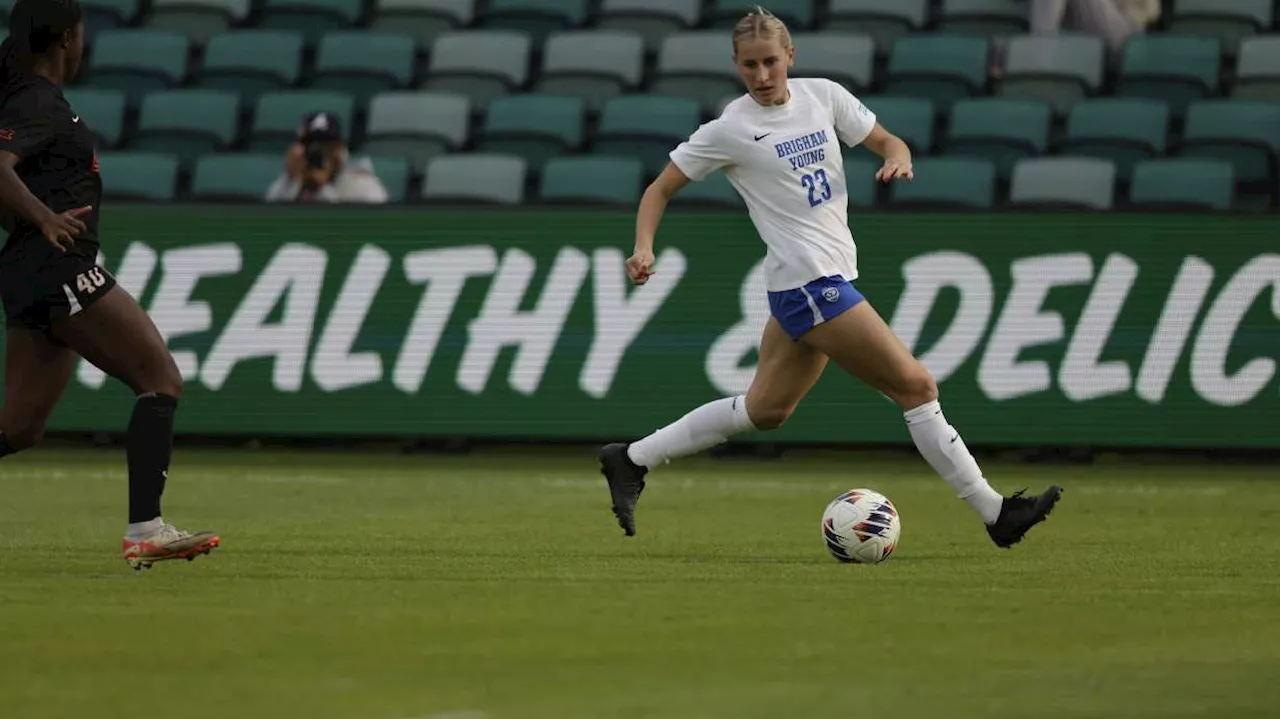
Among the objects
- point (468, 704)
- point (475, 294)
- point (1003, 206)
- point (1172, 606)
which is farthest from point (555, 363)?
point (468, 704)

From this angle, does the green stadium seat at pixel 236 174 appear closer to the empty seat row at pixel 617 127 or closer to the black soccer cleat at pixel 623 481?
the empty seat row at pixel 617 127

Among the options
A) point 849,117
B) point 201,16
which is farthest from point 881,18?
point 849,117

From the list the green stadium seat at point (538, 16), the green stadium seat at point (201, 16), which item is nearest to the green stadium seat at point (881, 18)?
the green stadium seat at point (538, 16)

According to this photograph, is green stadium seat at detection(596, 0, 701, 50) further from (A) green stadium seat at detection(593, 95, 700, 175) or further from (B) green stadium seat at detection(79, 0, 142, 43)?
(B) green stadium seat at detection(79, 0, 142, 43)

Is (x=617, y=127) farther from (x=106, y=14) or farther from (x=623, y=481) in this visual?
(x=623, y=481)

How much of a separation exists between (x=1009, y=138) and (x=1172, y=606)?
29.5ft

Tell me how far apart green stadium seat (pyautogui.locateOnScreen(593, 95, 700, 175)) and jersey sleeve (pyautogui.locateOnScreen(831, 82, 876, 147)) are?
7.12 m

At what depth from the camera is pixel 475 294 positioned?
1402 cm

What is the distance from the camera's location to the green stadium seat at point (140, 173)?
16.2m

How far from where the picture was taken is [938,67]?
17.0 meters

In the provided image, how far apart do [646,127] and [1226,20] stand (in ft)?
16.0

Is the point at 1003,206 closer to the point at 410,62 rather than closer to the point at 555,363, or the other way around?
the point at 555,363

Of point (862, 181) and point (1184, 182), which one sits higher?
point (1184, 182)

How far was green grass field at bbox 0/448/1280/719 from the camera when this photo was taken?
575 cm
